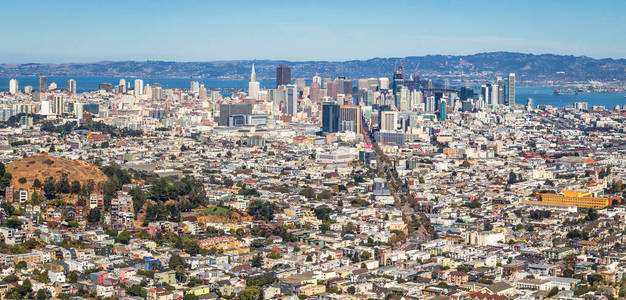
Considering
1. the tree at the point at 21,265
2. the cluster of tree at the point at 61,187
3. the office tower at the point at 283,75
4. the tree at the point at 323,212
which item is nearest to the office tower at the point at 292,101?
the office tower at the point at 283,75

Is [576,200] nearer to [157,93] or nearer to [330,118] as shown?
[330,118]

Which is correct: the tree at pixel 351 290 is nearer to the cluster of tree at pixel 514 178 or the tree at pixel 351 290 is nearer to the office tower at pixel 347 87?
the cluster of tree at pixel 514 178

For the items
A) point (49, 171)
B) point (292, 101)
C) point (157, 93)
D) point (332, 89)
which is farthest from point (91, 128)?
point (332, 89)

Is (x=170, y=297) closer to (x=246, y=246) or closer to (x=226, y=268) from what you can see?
(x=226, y=268)

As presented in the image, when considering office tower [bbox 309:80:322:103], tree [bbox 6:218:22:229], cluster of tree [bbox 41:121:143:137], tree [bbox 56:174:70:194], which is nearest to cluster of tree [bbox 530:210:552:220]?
tree [bbox 56:174:70:194]

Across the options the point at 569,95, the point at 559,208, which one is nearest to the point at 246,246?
the point at 559,208

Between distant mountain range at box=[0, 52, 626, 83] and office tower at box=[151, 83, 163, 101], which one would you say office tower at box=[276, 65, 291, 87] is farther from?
distant mountain range at box=[0, 52, 626, 83]
